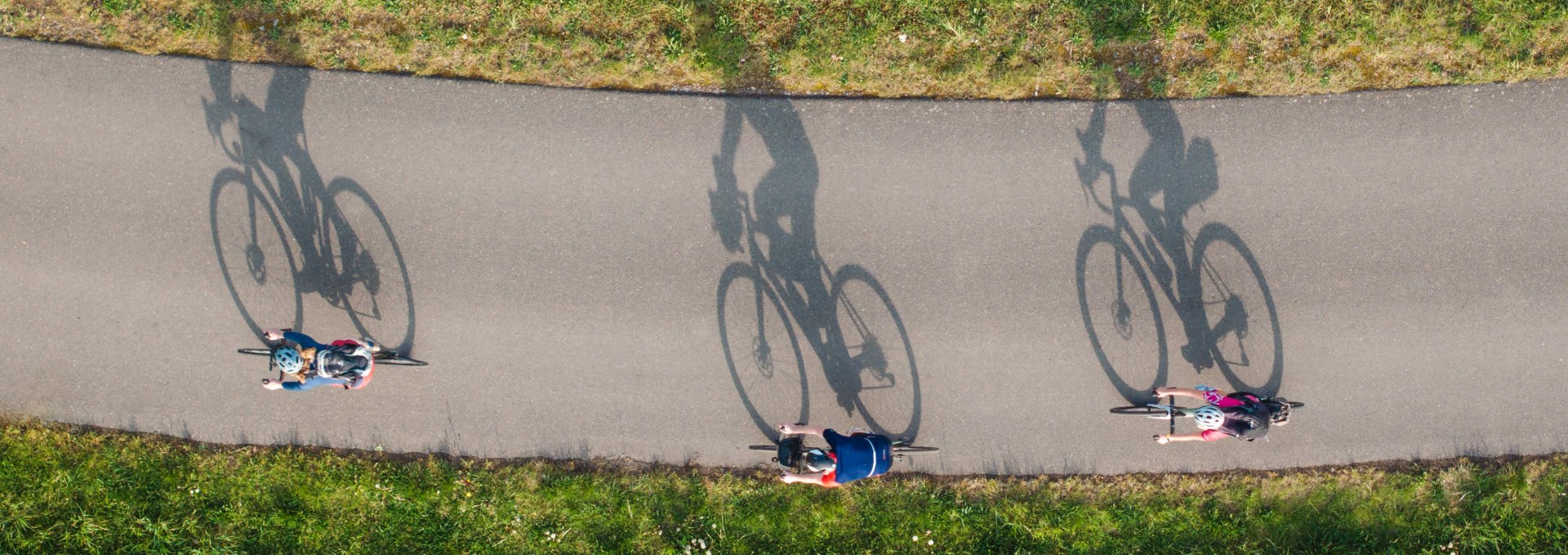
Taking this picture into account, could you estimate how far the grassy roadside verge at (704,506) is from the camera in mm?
8703

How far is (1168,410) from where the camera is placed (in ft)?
27.6

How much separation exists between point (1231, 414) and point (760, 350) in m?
4.73

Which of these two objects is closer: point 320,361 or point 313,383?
point 320,361

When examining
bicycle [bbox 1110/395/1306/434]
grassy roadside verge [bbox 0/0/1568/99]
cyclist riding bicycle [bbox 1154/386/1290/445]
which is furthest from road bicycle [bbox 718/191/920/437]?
cyclist riding bicycle [bbox 1154/386/1290/445]

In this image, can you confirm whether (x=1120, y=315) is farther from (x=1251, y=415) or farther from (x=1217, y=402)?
(x=1251, y=415)

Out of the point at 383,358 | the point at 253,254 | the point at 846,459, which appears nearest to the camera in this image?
the point at 846,459

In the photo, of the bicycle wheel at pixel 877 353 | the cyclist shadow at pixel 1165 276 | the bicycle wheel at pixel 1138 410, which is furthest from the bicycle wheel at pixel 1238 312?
the bicycle wheel at pixel 877 353

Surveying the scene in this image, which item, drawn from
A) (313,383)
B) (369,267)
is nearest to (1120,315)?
(369,267)

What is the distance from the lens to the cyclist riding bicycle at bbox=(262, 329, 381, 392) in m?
7.84

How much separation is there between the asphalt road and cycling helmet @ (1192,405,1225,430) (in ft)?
2.82

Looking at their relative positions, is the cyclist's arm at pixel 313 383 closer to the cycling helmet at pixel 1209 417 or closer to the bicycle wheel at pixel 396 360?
the bicycle wheel at pixel 396 360

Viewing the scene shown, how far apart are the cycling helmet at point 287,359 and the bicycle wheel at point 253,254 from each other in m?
1.07

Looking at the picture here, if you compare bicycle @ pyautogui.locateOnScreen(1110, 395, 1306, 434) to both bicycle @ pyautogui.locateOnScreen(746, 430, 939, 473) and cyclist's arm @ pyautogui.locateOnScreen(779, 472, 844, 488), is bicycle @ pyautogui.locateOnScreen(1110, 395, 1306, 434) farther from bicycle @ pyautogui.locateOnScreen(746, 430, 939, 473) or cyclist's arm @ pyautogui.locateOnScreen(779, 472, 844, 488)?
cyclist's arm @ pyautogui.locateOnScreen(779, 472, 844, 488)

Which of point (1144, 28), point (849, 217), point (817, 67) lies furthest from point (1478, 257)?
point (817, 67)
